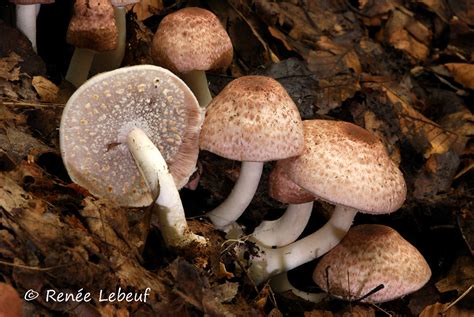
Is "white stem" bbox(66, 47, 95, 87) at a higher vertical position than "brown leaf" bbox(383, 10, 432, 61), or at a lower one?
lower

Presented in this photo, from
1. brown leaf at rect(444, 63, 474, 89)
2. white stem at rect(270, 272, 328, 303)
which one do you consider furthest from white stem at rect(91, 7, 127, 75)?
brown leaf at rect(444, 63, 474, 89)

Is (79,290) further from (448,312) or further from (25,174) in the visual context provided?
(448,312)

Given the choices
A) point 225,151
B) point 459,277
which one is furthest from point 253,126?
point 459,277

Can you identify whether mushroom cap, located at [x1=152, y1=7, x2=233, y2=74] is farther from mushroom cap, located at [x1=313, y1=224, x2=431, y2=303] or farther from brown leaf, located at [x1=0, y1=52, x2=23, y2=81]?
mushroom cap, located at [x1=313, y1=224, x2=431, y2=303]

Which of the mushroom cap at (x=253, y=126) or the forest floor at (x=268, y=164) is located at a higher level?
the mushroom cap at (x=253, y=126)

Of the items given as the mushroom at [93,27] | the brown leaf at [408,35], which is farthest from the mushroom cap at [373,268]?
the brown leaf at [408,35]

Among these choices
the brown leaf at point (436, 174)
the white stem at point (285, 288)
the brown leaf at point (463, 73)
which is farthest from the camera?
the brown leaf at point (463, 73)

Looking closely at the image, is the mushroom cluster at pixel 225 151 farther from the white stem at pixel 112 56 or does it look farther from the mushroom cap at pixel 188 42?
the white stem at pixel 112 56
